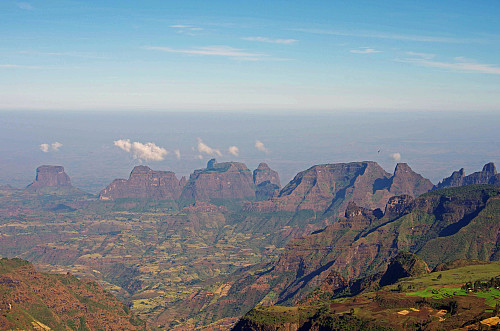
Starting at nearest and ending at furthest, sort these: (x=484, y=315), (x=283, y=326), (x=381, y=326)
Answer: (x=484, y=315), (x=381, y=326), (x=283, y=326)

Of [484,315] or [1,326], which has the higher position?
[484,315]

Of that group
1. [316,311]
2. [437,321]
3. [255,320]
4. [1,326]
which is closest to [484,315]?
[437,321]

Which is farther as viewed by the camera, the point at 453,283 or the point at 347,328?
the point at 453,283

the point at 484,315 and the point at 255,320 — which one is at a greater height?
the point at 484,315

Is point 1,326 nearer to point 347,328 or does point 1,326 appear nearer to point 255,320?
point 255,320

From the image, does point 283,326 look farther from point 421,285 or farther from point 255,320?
point 421,285

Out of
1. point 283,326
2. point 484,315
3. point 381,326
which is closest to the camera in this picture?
point 484,315

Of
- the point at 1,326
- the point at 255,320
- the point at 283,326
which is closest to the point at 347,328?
the point at 283,326

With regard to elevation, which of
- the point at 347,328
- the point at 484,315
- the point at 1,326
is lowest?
the point at 1,326

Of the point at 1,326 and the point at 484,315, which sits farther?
the point at 1,326
